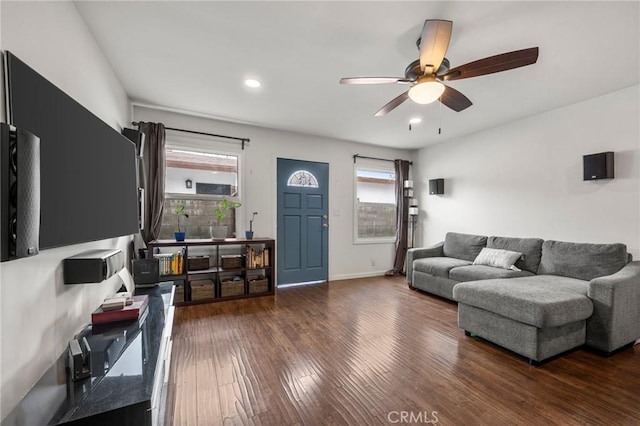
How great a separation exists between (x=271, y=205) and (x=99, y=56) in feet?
8.53

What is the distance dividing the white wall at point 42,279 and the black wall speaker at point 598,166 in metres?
4.69

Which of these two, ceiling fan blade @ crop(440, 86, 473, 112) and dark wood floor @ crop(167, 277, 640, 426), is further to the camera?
ceiling fan blade @ crop(440, 86, 473, 112)

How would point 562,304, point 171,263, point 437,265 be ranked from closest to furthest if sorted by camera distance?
point 562,304
point 171,263
point 437,265

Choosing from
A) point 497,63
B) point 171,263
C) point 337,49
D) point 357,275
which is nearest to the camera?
point 497,63

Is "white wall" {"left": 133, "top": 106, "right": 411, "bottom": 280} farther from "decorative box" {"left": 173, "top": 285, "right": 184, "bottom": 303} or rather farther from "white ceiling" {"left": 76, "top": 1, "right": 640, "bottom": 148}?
"decorative box" {"left": 173, "top": 285, "right": 184, "bottom": 303}

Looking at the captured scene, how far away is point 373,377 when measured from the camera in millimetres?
1923

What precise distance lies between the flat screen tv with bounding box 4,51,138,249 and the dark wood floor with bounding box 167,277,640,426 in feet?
3.91

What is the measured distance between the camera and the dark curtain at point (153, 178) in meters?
3.35

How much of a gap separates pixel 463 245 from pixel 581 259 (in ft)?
4.60

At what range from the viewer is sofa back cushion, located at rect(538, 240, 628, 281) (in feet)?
8.78

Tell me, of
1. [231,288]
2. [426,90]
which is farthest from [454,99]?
[231,288]

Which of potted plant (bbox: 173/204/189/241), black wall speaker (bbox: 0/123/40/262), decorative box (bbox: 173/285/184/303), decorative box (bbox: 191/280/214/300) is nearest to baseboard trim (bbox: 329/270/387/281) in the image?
decorative box (bbox: 191/280/214/300)

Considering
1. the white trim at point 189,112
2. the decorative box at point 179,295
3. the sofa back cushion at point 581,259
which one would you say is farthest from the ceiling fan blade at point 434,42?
the decorative box at point 179,295

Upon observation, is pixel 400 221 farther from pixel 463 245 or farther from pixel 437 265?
pixel 437 265
